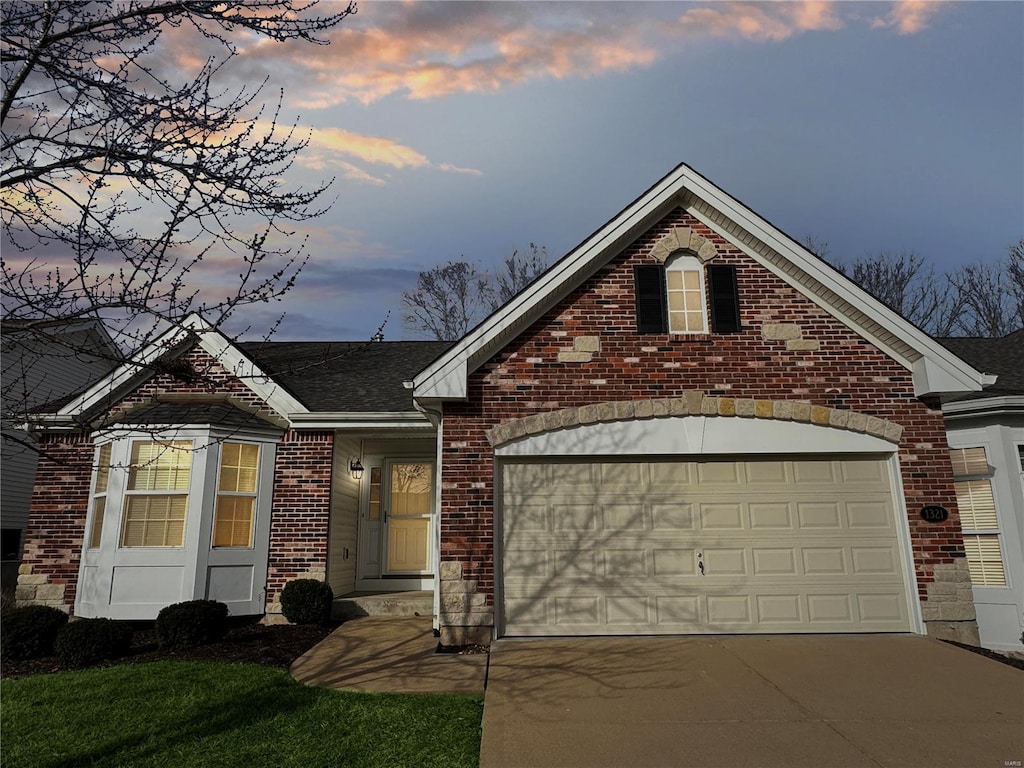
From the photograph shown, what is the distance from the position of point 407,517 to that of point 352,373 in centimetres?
327

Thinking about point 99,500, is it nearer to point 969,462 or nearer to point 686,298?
point 686,298

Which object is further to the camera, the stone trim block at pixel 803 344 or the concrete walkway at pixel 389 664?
the stone trim block at pixel 803 344

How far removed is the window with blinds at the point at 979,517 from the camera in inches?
397

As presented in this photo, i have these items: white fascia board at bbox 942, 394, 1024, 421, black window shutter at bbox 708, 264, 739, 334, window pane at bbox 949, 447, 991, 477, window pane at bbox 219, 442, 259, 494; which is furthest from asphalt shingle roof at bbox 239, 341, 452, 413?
window pane at bbox 949, 447, 991, 477

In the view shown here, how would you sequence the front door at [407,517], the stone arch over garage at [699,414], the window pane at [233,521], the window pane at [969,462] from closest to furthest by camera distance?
the stone arch over garage at [699,414] < the window pane at [969,462] < the window pane at [233,521] < the front door at [407,517]

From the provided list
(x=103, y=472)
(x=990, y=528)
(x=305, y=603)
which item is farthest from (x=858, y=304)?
(x=103, y=472)

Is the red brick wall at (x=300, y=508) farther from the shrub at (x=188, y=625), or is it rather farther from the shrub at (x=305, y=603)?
the shrub at (x=188, y=625)

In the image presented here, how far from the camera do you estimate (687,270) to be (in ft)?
33.4

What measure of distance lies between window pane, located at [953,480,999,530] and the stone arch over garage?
217 centimetres

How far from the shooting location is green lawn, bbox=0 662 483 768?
18.2 ft

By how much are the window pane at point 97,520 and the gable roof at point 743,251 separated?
5994 millimetres

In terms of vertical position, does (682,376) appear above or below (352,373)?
below

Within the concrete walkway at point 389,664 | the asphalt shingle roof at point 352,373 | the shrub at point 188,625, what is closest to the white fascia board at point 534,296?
the asphalt shingle roof at point 352,373

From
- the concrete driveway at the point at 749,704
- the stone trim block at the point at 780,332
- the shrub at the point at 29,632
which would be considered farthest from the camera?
the stone trim block at the point at 780,332
